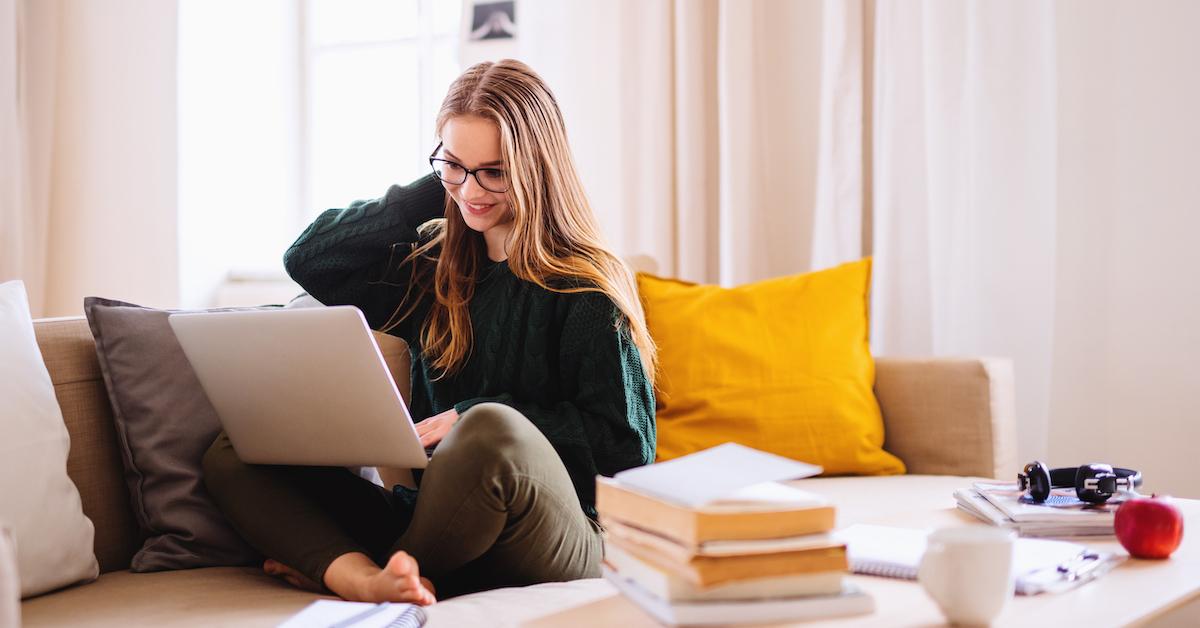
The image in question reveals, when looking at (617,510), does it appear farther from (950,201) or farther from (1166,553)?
(950,201)

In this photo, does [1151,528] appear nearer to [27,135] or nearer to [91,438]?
[91,438]

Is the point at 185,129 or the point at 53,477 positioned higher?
the point at 185,129

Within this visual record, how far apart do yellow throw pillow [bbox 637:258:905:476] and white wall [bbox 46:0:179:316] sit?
65.0 inches

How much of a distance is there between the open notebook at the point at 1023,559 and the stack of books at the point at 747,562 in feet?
0.31

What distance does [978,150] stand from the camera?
2.25m

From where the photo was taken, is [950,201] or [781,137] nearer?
[950,201]

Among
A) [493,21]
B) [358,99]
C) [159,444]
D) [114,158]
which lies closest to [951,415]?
[159,444]

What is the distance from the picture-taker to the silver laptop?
1.18m

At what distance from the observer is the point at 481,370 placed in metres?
1.61

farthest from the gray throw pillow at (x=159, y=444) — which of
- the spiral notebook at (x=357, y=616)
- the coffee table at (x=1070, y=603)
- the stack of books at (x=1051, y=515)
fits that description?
the stack of books at (x=1051, y=515)

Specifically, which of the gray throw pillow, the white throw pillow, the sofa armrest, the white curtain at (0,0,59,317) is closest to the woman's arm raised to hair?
the gray throw pillow

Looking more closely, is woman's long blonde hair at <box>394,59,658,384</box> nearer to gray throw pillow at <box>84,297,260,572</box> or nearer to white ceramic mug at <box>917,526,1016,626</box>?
gray throw pillow at <box>84,297,260,572</box>

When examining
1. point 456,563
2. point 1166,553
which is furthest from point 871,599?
point 456,563

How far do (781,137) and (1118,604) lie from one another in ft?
6.08
